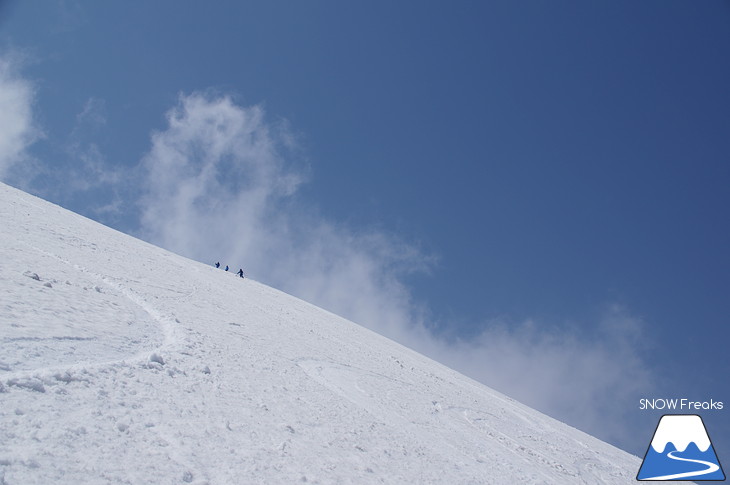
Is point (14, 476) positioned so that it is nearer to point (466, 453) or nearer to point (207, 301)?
point (466, 453)

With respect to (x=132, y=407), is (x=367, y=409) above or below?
above

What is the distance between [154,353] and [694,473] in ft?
46.5

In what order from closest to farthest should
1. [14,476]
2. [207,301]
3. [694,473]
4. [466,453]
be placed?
[14,476] → [466,453] → [694,473] → [207,301]

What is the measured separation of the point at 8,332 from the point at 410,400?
400 inches

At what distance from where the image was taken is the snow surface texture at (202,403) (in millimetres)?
5680

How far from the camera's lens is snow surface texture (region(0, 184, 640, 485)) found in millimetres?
5680

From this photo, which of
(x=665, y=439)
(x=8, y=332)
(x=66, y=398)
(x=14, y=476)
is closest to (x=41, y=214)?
(x=8, y=332)

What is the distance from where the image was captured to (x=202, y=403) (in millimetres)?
7703

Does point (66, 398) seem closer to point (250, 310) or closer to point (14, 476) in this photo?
point (14, 476)

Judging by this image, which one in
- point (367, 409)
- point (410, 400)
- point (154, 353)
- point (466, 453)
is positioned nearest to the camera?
point (154, 353)

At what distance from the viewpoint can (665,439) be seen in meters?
12.1

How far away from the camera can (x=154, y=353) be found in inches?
357

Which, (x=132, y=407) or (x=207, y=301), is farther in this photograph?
(x=207, y=301)

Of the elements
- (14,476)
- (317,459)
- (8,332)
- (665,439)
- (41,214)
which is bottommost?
(14,476)
